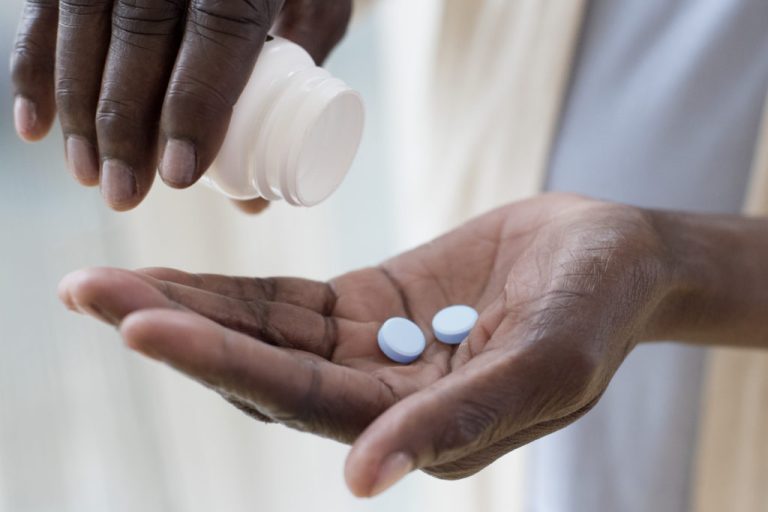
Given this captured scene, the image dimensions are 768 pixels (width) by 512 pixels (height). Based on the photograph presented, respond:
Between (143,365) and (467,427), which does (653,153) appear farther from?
(143,365)

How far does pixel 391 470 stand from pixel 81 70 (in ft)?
1.03

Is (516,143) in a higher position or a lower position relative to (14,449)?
higher

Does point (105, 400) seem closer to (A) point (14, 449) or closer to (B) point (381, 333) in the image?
(A) point (14, 449)

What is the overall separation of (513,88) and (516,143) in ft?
0.19

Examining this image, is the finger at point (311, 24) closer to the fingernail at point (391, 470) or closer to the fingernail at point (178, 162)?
the fingernail at point (178, 162)

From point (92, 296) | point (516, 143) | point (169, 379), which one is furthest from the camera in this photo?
point (169, 379)

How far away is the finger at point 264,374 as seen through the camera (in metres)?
0.39

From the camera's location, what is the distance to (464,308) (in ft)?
1.98

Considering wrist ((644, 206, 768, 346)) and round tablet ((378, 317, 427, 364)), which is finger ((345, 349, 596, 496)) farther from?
wrist ((644, 206, 768, 346))

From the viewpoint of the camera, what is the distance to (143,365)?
1.07m

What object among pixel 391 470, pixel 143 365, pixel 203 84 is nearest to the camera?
pixel 391 470

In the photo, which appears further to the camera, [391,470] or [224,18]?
[224,18]

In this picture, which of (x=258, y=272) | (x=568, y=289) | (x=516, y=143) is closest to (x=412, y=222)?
(x=516, y=143)

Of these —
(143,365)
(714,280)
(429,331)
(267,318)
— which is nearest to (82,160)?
(267,318)
